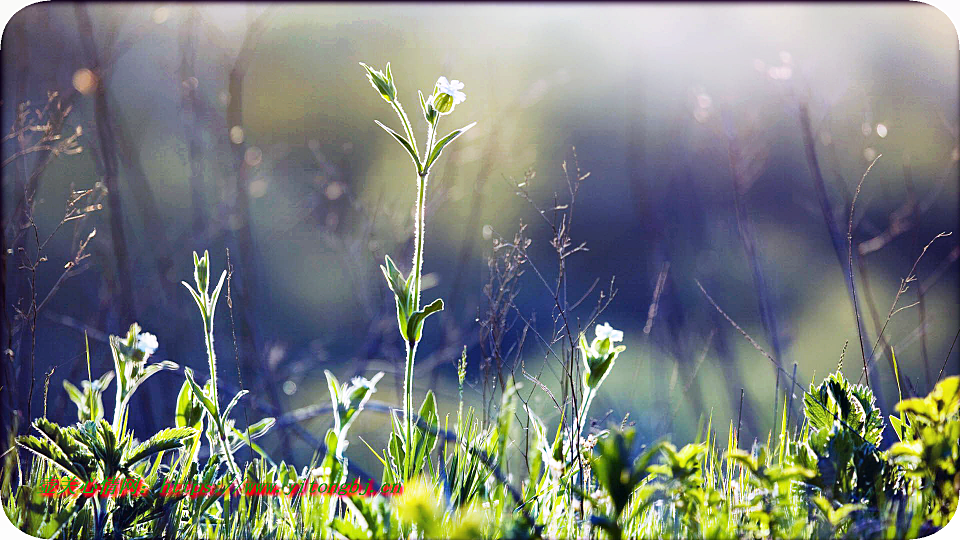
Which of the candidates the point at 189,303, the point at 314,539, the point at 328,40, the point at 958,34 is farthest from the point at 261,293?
the point at 958,34

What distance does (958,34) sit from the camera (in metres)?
0.99

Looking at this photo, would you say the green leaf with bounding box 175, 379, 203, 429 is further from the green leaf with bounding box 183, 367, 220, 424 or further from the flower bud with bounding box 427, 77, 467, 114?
the flower bud with bounding box 427, 77, 467, 114

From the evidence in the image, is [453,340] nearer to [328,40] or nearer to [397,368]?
[397,368]

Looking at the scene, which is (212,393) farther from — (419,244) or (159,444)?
(419,244)

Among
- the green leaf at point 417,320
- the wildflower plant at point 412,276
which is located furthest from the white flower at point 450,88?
the green leaf at point 417,320

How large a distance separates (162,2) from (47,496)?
117cm

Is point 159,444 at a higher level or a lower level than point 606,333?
lower

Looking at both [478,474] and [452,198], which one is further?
[452,198]

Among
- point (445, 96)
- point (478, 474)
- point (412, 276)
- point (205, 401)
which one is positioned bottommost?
point (478, 474)

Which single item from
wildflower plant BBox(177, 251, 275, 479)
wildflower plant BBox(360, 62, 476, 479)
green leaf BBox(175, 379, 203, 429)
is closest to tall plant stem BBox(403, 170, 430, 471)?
wildflower plant BBox(360, 62, 476, 479)

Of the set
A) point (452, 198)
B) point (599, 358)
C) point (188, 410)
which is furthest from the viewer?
point (452, 198)

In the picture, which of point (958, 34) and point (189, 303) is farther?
point (189, 303)

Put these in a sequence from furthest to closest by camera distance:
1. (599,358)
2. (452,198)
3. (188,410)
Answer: (452,198), (188,410), (599,358)

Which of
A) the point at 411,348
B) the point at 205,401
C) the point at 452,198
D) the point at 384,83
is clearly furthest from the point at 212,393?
the point at 452,198
